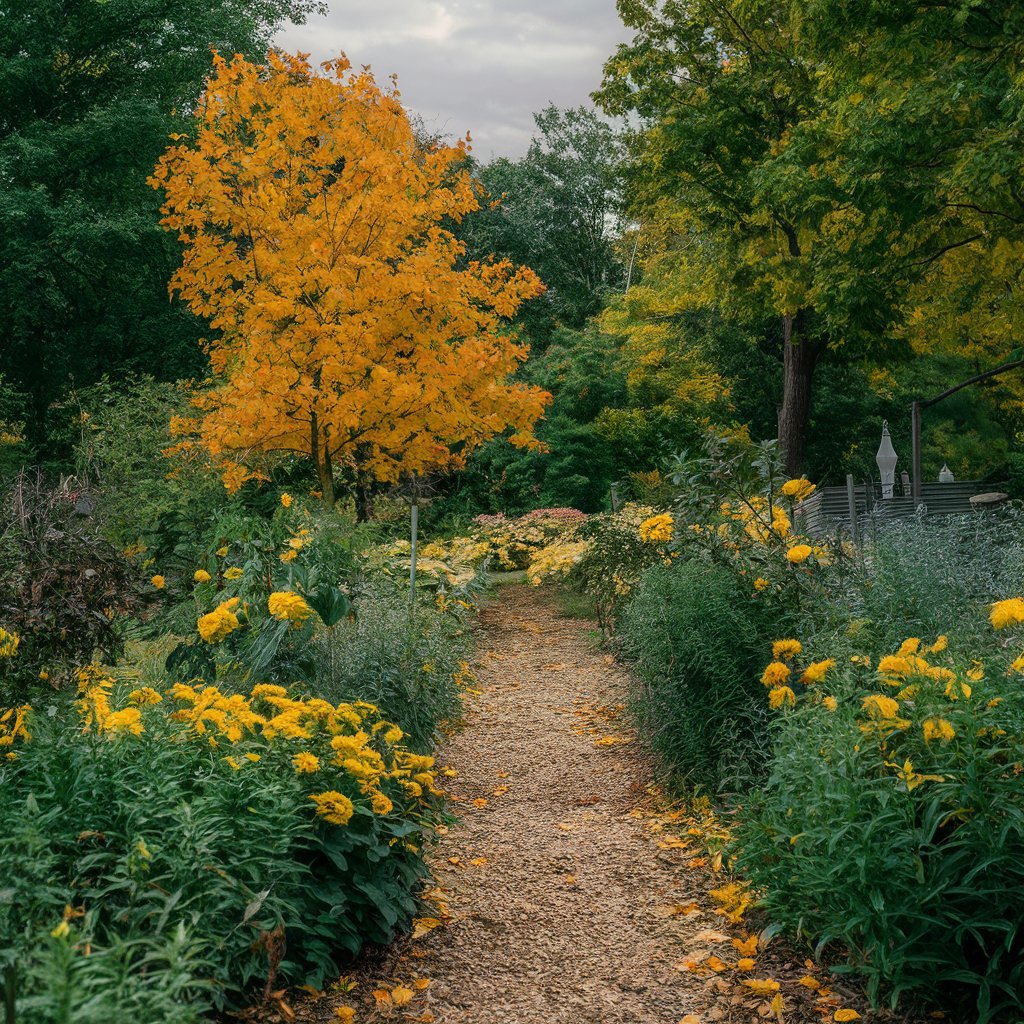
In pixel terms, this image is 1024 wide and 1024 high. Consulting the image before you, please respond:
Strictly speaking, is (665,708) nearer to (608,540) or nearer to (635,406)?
(608,540)

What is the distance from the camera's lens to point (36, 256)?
52.0 ft

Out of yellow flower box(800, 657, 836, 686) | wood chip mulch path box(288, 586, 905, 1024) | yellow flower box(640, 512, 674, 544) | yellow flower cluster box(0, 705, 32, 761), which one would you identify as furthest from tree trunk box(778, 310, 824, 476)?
yellow flower cluster box(0, 705, 32, 761)

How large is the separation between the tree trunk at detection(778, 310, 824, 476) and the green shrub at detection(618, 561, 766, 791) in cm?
961

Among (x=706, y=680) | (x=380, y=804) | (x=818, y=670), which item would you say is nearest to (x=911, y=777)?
(x=818, y=670)

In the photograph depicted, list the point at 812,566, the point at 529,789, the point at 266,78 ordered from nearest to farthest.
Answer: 1. the point at 812,566
2. the point at 529,789
3. the point at 266,78

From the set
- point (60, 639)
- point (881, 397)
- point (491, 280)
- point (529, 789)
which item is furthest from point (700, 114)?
point (60, 639)

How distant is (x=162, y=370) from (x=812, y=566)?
1636cm

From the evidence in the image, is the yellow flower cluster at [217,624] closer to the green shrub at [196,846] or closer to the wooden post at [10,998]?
the green shrub at [196,846]

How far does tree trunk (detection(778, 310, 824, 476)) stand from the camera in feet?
46.6

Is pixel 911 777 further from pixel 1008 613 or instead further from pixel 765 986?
pixel 765 986

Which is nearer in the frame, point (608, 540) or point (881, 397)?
point (608, 540)

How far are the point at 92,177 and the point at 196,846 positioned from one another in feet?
61.2

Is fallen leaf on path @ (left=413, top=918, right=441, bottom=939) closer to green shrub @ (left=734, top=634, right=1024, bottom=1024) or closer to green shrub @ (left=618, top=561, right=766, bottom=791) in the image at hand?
green shrub @ (left=734, top=634, right=1024, bottom=1024)

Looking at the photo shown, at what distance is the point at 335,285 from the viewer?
318 inches
